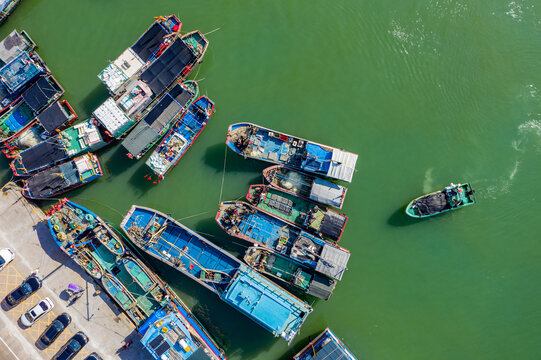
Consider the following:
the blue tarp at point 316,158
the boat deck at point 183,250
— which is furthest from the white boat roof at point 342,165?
the boat deck at point 183,250

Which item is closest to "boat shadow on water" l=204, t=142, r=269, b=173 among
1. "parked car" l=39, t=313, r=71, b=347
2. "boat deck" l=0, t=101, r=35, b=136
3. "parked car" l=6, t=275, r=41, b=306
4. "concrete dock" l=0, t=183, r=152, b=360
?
"concrete dock" l=0, t=183, r=152, b=360

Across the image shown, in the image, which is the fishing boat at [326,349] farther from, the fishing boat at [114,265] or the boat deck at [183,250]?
the boat deck at [183,250]

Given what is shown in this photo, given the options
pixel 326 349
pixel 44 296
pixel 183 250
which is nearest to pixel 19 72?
pixel 44 296

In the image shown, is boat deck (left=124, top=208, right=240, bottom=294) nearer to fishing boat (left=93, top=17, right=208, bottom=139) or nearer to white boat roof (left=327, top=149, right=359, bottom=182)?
fishing boat (left=93, top=17, right=208, bottom=139)

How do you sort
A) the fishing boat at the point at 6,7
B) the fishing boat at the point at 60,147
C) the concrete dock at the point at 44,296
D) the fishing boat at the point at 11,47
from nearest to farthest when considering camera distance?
the concrete dock at the point at 44,296, the fishing boat at the point at 60,147, the fishing boat at the point at 11,47, the fishing boat at the point at 6,7

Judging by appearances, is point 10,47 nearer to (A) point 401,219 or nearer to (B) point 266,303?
(B) point 266,303

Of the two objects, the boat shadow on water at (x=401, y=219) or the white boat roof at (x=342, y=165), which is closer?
the white boat roof at (x=342, y=165)
